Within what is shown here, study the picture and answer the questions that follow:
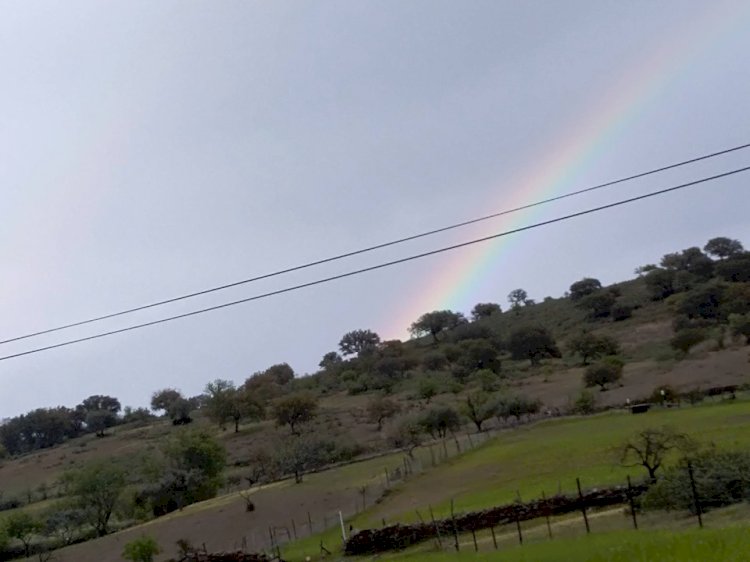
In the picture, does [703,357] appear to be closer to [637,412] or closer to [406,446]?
[637,412]

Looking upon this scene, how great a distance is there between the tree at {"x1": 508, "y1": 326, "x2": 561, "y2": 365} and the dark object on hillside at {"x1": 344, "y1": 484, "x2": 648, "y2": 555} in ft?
271

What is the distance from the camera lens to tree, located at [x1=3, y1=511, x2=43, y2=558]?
71562 millimetres

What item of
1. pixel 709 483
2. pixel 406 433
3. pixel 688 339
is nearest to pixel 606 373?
pixel 688 339

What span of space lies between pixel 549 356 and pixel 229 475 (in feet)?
184

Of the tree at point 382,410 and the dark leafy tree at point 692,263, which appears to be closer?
the tree at point 382,410

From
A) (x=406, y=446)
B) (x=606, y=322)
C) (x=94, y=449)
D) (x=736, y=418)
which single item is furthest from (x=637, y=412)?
(x=94, y=449)

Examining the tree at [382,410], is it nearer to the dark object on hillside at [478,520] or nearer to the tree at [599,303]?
the tree at [599,303]

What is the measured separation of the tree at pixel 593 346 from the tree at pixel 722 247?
50030mm

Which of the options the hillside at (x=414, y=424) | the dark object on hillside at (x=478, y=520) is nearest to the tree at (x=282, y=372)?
the hillside at (x=414, y=424)

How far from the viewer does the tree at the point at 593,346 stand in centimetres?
10406

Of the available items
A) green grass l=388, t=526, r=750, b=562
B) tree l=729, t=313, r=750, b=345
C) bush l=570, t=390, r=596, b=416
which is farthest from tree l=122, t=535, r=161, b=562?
tree l=729, t=313, r=750, b=345

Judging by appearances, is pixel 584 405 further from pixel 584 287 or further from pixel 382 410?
pixel 584 287

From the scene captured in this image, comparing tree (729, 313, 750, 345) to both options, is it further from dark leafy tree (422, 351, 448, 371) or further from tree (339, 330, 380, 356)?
tree (339, 330, 380, 356)

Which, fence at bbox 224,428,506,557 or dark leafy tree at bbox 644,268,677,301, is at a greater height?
dark leafy tree at bbox 644,268,677,301
